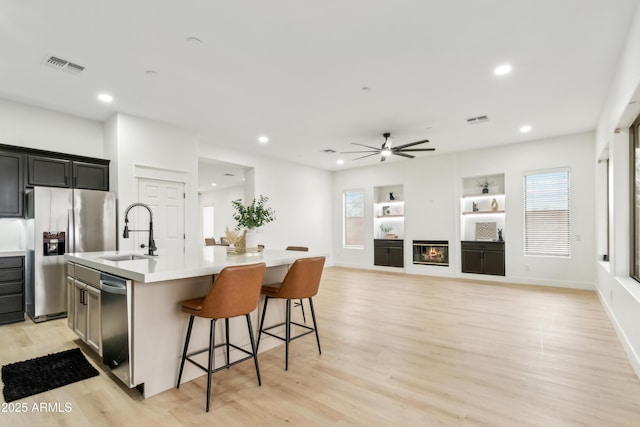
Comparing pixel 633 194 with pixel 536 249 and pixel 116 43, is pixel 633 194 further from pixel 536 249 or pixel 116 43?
pixel 116 43

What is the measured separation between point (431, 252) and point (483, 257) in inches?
48.8

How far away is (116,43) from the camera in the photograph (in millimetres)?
3193

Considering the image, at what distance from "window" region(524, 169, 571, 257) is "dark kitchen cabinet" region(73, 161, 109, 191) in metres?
8.26

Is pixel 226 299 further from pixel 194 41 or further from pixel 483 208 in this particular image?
pixel 483 208

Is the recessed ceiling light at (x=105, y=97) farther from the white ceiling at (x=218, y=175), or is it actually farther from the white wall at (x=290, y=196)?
the white ceiling at (x=218, y=175)

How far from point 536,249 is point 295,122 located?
581 centimetres

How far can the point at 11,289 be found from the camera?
4262 millimetres

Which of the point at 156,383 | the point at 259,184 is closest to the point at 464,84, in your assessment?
the point at 156,383

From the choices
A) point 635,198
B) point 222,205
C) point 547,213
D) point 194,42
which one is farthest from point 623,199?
point 222,205

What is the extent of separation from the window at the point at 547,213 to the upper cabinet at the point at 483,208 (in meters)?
0.53

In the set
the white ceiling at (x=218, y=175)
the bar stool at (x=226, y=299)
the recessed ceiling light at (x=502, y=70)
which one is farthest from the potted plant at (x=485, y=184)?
the bar stool at (x=226, y=299)

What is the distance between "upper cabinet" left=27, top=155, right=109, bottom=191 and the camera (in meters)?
4.52

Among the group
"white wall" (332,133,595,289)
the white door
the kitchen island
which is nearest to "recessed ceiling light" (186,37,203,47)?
the kitchen island

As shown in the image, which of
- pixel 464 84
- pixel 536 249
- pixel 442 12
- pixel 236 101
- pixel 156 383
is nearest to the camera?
pixel 156 383
